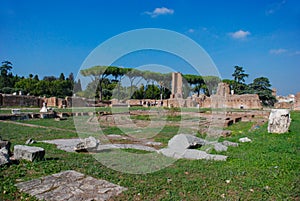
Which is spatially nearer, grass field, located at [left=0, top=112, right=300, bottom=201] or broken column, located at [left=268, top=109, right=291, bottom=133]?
grass field, located at [left=0, top=112, right=300, bottom=201]

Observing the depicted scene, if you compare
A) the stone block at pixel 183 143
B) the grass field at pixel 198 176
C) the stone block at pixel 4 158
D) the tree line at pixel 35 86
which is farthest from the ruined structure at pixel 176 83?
the stone block at pixel 4 158

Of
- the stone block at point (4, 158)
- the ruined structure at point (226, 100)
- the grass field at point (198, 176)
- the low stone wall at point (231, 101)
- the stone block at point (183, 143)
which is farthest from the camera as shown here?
the ruined structure at point (226, 100)

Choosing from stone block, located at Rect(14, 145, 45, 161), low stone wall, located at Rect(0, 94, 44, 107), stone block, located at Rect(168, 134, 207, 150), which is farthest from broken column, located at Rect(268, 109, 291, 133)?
low stone wall, located at Rect(0, 94, 44, 107)

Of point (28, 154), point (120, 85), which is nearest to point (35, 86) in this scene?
point (120, 85)

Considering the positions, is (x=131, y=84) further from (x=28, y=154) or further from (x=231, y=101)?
(x=28, y=154)

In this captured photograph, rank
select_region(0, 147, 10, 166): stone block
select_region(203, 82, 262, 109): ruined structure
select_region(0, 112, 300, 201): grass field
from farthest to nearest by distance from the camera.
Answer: select_region(203, 82, 262, 109): ruined structure → select_region(0, 147, 10, 166): stone block → select_region(0, 112, 300, 201): grass field

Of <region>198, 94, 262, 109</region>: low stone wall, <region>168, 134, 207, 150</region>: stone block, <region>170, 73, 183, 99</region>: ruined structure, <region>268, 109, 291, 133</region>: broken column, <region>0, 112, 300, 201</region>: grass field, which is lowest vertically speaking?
<region>0, 112, 300, 201</region>: grass field

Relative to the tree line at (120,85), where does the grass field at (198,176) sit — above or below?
below

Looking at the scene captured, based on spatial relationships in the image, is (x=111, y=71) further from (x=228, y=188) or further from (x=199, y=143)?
(x=228, y=188)

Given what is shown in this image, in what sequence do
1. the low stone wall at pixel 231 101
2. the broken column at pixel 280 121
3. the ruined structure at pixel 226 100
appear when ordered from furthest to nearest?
the ruined structure at pixel 226 100 → the low stone wall at pixel 231 101 → the broken column at pixel 280 121

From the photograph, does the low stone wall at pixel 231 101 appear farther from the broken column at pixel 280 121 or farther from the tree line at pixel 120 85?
the broken column at pixel 280 121

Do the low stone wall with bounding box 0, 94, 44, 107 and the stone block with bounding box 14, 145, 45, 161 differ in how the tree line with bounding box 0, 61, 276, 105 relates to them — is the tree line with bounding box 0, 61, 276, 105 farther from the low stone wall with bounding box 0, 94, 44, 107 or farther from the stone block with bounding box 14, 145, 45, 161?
the stone block with bounding box 14, 145, 45, 161

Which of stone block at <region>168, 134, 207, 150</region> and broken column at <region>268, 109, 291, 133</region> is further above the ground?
broken column at <region>268, 109, 291, 133</region>

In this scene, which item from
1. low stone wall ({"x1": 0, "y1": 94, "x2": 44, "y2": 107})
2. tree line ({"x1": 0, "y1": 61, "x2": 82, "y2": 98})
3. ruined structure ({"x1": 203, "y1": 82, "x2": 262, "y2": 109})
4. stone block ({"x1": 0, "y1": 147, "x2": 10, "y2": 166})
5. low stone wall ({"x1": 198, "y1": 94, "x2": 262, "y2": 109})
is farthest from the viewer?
tree line ({"x1": 0, "y1": 61, "x2": 82, "y2": 98})
